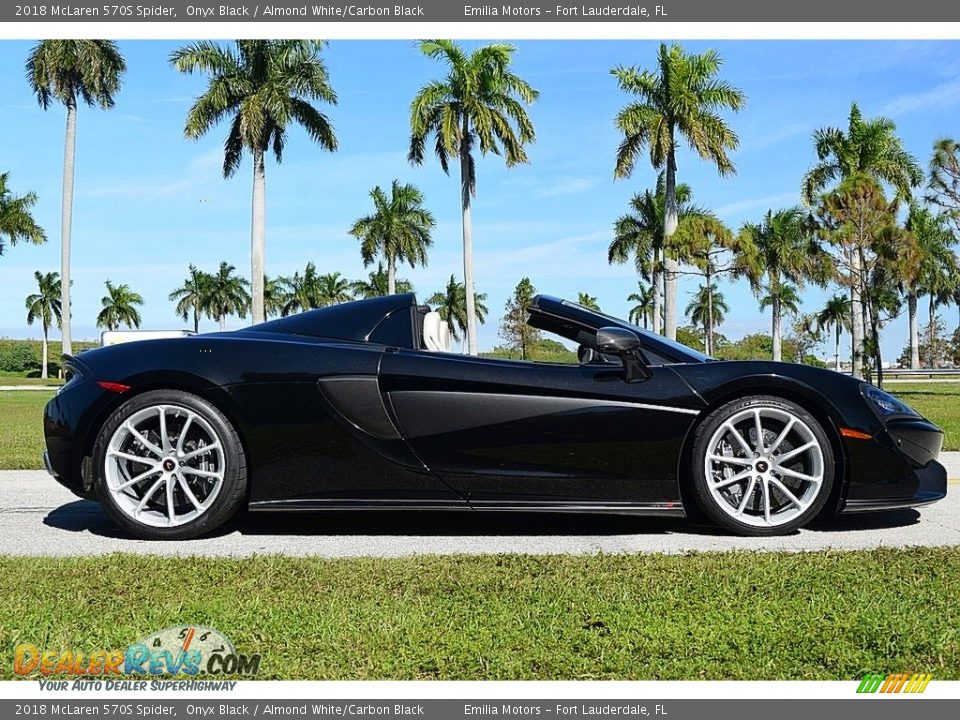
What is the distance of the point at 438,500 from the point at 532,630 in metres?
1.55

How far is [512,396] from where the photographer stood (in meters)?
4.14

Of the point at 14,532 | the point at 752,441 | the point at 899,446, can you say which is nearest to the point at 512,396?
the point at 752,441

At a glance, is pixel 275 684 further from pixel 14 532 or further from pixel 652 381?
pixel 14 532

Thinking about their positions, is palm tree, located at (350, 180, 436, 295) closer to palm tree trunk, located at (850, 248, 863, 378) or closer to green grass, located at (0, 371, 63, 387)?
green grass, located at (0, 371, 63, 387)

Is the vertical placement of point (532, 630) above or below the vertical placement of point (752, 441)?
below

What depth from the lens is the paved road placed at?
4.04 m

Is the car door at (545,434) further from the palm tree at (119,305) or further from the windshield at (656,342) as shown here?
the palm tree at (119,305)

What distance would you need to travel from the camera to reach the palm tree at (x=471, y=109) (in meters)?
31.4

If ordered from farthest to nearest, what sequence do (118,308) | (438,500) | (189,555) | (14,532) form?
1. (118,308)
2. (14,532)
3. (438,500)
4. (189,555)

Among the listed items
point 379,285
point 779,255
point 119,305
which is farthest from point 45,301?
point 779,255

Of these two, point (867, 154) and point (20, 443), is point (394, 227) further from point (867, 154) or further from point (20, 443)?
point (20, 443)

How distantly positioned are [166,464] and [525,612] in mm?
2208

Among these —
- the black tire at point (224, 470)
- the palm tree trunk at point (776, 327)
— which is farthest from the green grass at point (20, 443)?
the palm tree trunk at point (776, 327)

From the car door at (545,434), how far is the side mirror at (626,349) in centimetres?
6
